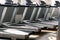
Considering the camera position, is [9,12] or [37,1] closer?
[37,1]

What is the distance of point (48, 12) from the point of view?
24.6 feet

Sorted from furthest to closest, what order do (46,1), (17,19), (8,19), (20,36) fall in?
(8,19) < (17,19) < (46,1) < (20,36)

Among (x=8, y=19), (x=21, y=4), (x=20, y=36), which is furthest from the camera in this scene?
(x=8, y=19)

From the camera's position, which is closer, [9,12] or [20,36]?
[20,36]

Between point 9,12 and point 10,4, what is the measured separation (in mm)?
1841

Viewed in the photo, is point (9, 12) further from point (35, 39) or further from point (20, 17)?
point (35, 39)

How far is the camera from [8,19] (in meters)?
5.55

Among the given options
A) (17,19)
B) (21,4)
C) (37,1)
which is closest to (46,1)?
(37,1)

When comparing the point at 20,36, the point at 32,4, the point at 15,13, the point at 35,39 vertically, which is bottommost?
the point at 35,39

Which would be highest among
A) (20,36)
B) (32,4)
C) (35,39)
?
(32,4)

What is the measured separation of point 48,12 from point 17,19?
2.98m

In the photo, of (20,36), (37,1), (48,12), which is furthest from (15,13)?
(48,12)

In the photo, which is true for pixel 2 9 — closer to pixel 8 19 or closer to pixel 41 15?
pixel 8 19

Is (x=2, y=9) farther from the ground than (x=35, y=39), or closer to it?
farther from the ground
